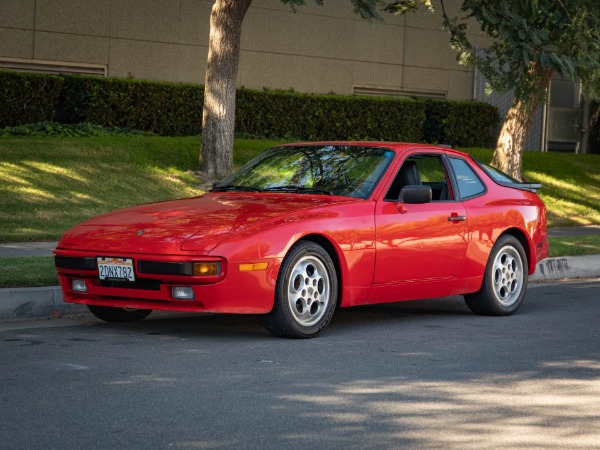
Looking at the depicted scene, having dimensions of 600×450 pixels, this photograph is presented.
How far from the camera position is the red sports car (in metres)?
7.93

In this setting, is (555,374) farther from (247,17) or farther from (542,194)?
(247,17)

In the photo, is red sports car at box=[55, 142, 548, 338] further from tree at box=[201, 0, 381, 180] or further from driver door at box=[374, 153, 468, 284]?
tree at box=[201, 0, 381, 180]

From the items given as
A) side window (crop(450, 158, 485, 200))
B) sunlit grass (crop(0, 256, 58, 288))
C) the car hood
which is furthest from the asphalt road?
side window (crop(450, 158, 485, 200))

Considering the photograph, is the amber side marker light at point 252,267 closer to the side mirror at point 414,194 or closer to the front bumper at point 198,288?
the front bumper at point 198,288

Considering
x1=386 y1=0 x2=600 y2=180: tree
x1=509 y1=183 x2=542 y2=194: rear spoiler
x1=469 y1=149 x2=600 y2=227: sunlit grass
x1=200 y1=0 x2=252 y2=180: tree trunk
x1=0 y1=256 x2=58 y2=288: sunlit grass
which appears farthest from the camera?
x1=469 y1=149 x2=600 y2=227: sunlit grass

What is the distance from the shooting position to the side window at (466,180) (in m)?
9.96

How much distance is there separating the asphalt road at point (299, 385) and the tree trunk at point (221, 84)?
806cm

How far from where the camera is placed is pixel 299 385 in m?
6.59

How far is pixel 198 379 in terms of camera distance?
6688 millimetres

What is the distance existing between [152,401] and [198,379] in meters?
0.65

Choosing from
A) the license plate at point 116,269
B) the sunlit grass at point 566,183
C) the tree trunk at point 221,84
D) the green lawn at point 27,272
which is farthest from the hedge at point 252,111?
the license plate at point 116,269

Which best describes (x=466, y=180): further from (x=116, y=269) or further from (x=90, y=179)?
(x=90, y=179)

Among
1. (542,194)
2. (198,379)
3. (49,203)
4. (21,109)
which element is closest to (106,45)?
(21,109)

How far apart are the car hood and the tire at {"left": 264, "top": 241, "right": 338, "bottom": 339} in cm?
34
